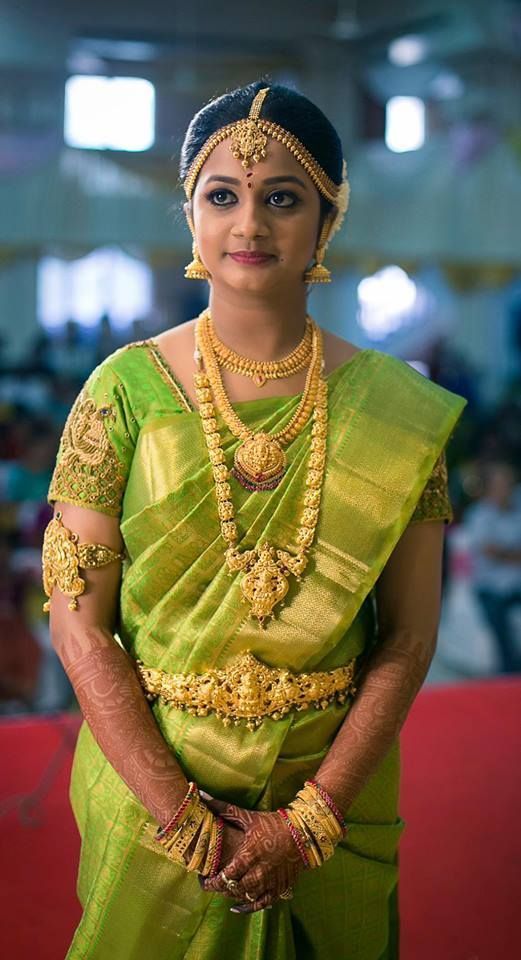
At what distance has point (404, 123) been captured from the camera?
8922 mm

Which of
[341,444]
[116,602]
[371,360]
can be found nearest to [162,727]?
[116,602]

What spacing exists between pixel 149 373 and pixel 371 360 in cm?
37

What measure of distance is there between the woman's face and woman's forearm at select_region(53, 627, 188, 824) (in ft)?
1.94

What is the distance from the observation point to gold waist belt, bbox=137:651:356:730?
159cm

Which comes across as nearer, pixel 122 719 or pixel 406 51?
pixel 122 719

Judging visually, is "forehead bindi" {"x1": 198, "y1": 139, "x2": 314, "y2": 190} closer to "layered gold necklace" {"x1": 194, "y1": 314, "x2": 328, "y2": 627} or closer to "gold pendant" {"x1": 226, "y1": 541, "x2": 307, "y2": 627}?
"layered gold necklace" {"x1": 194, "y1": 314, "x2": 328, "y2": 627}

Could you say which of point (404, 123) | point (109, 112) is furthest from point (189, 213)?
point (404, 123)

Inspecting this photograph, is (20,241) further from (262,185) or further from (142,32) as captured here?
(262,185)

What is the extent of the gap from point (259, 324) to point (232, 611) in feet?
1.49

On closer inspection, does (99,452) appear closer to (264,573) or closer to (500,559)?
(264,573)

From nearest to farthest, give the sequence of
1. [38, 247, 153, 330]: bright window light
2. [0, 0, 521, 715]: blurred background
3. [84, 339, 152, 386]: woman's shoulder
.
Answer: [84, 339, 152, 386]: woman's shoulder, [0, 0, 521, 715]: blurred background, [38, 247, 153, 330]: bright window light

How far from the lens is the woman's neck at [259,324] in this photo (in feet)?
5.46

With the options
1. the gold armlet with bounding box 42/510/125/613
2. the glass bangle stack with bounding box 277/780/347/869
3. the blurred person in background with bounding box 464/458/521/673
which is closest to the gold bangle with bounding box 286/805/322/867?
the glass bangle stack with bounding box 277/780/347/869

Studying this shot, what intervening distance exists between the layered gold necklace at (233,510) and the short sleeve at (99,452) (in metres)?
0.12
